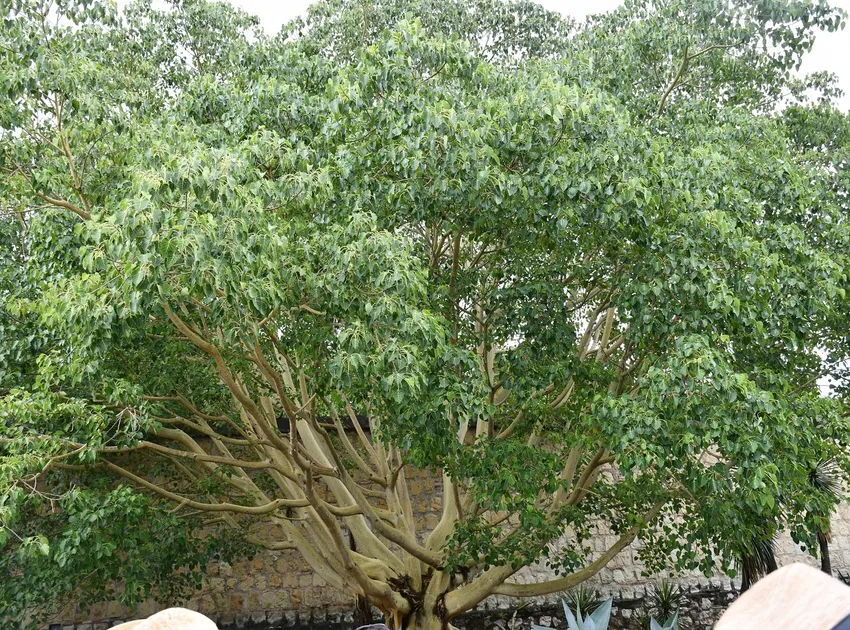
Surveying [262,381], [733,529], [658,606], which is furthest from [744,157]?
[658,606]

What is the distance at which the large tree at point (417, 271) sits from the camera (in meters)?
5.30

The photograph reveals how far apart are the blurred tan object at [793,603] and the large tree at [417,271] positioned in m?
4.10

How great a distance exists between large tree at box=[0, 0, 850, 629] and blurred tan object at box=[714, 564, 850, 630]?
4.10 meters

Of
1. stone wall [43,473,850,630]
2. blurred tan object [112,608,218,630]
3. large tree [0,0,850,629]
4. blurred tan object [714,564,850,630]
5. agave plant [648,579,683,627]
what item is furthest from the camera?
agave plant [648,579,683,627]

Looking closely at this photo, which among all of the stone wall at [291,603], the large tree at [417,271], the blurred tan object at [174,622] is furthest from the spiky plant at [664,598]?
the blurred tan object at [174,622]

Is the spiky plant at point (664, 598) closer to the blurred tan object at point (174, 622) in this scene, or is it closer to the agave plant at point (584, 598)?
the agave plant at point (584, 598)

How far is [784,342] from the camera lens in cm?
725

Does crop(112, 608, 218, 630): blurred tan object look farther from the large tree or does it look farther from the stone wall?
the stone wall

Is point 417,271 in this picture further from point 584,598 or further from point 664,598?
point 664,598

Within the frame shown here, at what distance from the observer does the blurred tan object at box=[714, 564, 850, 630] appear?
28.7 inches

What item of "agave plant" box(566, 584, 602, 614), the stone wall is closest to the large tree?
the stone wall

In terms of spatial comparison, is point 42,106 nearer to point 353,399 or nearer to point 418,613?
point 353,399

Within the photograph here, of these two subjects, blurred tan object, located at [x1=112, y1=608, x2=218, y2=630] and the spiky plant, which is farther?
the spiky plant

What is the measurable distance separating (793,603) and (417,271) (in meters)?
5.02
